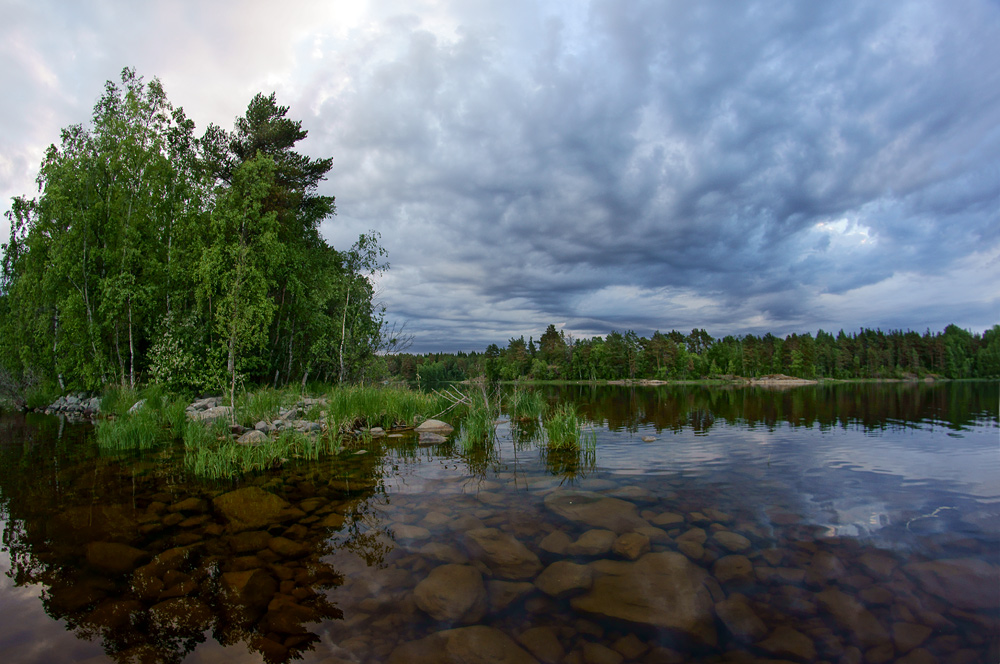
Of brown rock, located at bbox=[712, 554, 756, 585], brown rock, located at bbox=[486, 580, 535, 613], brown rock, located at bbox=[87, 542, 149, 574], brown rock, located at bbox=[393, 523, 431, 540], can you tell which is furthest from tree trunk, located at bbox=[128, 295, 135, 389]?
brown rock, located at bbox=[712, 554, 756, 585]

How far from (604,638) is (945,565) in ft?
15.5

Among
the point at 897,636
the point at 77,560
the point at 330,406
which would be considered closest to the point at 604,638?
the point at 897,636

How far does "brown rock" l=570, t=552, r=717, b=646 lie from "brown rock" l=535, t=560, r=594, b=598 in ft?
0.39

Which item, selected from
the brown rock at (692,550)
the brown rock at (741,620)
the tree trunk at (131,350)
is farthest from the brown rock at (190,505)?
the tree trunk at (131,350)

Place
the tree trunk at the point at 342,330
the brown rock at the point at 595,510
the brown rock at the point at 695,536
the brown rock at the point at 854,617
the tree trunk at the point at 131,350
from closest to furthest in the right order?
the brown rock at the point at 854,617
the brown rock at the point at 695,536
the brown rock at the point at 595,510
the tree trunk at the point at 131,350
the tree trunk at the point at 342,330

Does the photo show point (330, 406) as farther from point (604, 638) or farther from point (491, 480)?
point (604, 638)

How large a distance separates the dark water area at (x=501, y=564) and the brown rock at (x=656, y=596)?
23mm

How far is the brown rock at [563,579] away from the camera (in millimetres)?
4855

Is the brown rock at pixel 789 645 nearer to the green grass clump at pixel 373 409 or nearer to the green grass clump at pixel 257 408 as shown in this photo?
the green grass clump at pixel 373 409

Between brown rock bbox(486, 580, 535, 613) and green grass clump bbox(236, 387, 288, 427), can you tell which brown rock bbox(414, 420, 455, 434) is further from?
brown rock bbox(486, 580, 535, 613)

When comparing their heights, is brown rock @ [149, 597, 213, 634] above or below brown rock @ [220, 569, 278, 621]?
below

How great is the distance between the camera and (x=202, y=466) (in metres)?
9.33

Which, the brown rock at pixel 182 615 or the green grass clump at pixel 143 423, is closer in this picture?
the brown rock at pixel 182 615

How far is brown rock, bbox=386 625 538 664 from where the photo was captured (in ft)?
12.3
